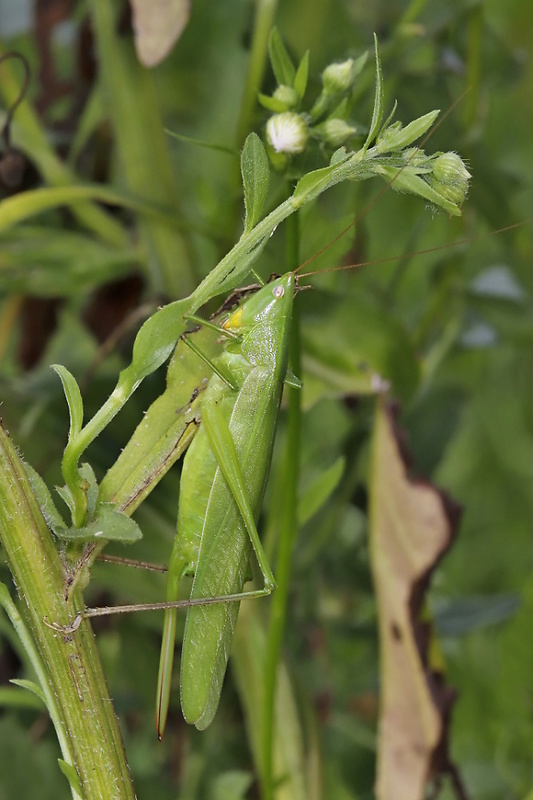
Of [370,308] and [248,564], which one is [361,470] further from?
[248,564]

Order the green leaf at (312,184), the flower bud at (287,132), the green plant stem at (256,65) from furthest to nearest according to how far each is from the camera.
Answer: the green plant stem at (256,65)
the flower bud at (287,132)
the green leaf at (312,184)

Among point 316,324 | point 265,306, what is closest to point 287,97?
point 265,306

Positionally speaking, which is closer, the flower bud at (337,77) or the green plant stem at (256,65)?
the flower bud at (337,77)

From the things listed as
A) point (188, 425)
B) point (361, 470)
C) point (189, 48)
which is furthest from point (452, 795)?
point (189, 48)

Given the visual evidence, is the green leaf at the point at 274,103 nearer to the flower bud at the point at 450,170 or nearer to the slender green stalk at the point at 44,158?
the flower bud at the point at 450,170

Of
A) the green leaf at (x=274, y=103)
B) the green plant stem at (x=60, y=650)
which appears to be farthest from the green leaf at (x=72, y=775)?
the green leaf at (x=274, y=103)

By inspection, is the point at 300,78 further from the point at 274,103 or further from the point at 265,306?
the point at 265,306
